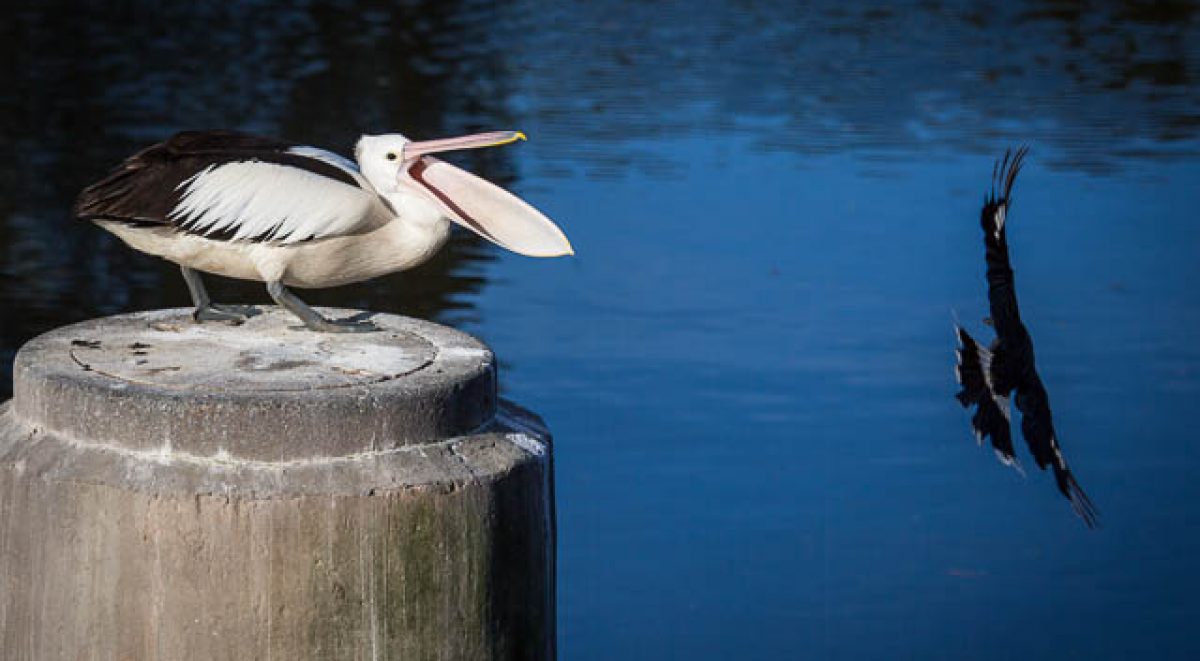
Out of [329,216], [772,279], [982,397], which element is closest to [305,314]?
[329,216]

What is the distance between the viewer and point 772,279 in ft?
25.1

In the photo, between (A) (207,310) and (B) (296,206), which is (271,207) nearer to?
(B) (296,206)

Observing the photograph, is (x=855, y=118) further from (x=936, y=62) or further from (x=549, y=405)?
(x=549, y=405)

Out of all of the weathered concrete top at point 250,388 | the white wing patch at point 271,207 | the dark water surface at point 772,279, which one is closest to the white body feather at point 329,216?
the white wing patch at point 271,207

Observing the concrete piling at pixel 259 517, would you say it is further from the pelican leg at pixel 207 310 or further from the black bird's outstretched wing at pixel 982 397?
the black bird's outstretched wing at pixel 982 397

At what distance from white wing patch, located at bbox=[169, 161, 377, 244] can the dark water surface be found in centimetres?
186

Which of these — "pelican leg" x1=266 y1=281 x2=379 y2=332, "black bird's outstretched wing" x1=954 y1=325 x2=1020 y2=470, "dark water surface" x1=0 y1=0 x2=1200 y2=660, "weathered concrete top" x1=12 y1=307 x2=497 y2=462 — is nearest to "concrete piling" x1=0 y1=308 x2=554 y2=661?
"weathered concrete top" x1=12 y1=307 x2=497 y2=462

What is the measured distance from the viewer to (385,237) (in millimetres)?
3277

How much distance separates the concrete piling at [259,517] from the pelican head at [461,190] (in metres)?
0.32

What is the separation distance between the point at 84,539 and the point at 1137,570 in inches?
135

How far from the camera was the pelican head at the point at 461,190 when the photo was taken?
3168 mm

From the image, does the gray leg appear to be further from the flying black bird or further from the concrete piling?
the flying black bird

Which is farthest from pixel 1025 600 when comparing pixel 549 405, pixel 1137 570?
pixel 549 405

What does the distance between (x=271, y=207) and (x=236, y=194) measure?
0.21ft
